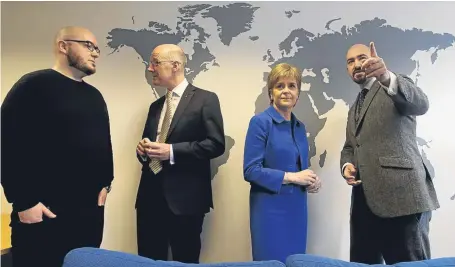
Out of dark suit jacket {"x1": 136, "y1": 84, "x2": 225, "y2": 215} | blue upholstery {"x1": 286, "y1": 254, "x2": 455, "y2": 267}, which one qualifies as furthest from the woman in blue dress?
blue upholstery {"x1": 286, "y1": 254, "x2": 455, "y2": 267}

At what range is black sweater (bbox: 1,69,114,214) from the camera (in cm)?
153

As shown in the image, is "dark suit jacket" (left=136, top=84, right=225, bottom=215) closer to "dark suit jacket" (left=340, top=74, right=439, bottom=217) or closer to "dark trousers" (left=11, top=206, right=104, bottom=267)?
"dark trousers" (left=11, top=206, right=104, bottom=267)

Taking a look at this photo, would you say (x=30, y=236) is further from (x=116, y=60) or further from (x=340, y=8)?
(x=340, y=8)

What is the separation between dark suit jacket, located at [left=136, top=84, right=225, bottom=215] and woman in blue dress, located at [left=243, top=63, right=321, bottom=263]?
0.21 meters

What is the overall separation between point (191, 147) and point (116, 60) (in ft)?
2.93

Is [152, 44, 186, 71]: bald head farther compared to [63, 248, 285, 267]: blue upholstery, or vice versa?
[152, 44, 186, 71]: bald head

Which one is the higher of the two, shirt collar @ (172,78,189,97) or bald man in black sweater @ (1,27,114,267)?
shirt collar @ (172,78,189,97)

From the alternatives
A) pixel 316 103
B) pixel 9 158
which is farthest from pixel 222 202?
pixel 9 158

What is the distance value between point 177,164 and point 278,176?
0.53 metres

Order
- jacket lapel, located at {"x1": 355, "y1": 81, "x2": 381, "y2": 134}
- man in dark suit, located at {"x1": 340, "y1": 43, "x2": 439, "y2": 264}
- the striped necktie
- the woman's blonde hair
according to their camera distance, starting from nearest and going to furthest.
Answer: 1. man in dark suit, located at {"x1": 340, "y1": 43, "x2": 439, "y2": 264}
2. jacket lapel, located at {"x1": 355, "y1": 81, "x2": 381, "y2": 134}
3. the woman's blonde hair
4. the striped necktie

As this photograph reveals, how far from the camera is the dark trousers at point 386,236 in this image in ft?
5.06

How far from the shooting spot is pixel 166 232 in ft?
6.35

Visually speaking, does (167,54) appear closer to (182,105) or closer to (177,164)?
(182,105)

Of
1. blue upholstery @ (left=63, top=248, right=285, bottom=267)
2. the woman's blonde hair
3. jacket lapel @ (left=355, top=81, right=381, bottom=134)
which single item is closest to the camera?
blue upholstery @ (left=63, top=248, right=285, bottom=267)
